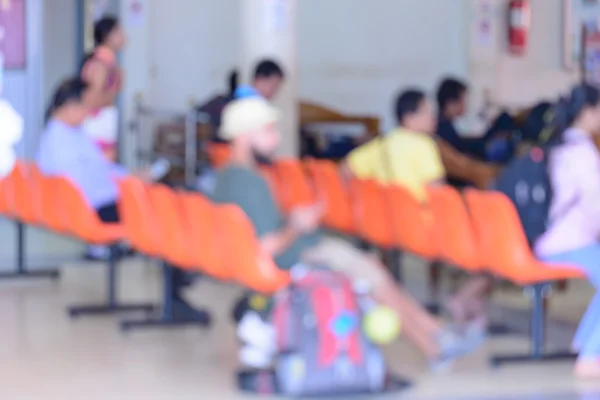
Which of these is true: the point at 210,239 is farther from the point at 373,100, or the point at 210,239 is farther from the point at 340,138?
the point at 373,100

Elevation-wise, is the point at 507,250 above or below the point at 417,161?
below

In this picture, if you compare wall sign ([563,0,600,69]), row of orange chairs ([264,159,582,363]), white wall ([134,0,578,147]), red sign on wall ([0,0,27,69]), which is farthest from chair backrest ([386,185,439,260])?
wall sign ([563,0,600,69])

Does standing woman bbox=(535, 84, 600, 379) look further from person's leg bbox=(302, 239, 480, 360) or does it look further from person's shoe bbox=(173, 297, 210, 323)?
person's shoe bbox=(173, 297, 210, 323)

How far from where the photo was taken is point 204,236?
5938 millimetres

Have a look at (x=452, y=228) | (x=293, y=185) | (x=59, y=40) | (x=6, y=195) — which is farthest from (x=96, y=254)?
(x=452, y=228)

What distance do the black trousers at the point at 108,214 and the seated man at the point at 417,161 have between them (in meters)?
1.47

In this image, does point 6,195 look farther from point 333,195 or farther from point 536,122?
point 536,122

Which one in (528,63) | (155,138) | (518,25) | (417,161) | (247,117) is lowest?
(417,161)

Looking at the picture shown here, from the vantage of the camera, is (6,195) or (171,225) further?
(6,195)

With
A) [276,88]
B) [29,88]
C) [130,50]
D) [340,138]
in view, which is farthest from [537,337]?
[29,88]

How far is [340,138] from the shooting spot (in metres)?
10.5

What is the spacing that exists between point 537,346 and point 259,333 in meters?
1.38

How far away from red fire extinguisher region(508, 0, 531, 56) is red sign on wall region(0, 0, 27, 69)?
176 inches

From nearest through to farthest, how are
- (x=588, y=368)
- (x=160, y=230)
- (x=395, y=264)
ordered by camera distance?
(x=588, y=368)
(x=160, y=230)
(x=395, y=264)
